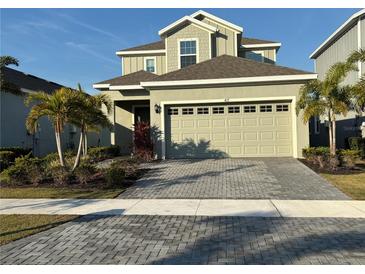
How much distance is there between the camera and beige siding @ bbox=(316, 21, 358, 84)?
24975 mm

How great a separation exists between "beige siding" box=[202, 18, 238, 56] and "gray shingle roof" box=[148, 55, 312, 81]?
4235 mm

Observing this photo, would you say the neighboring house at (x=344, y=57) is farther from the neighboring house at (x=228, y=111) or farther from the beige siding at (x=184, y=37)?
the beige siding at (x=184, y=37)

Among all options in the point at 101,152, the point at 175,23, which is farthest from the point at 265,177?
the point at 175,23

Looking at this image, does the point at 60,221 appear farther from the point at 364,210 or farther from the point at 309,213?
the point at 364,210

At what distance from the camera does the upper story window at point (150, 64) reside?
25.3 metres

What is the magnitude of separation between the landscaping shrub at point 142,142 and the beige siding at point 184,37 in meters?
6.51

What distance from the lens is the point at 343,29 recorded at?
26.5 metres

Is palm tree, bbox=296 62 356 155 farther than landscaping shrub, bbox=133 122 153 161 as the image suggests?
No

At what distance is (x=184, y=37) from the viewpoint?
23.0m

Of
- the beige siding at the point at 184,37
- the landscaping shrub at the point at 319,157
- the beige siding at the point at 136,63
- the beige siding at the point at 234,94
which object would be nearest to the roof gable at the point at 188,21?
the beige siding at the point at 184,37

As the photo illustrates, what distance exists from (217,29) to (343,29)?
9.85 metres

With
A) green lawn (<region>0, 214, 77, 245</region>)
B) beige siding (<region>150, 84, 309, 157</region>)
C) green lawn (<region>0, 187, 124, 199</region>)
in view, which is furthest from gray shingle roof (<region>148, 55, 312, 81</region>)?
green lawn (<region>0, 214, 77, 245</region>)

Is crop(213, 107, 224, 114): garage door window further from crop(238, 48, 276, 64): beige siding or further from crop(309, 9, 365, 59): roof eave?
crop(309, 9, 365, 59): roof eave

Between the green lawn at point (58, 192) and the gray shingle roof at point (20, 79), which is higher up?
the gray shingle roof at point (20, 79)
